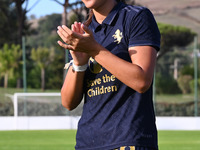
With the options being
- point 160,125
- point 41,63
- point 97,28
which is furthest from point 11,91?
point 97,28

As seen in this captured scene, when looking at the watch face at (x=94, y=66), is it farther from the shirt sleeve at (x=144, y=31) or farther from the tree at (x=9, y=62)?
the tree at (x=9, y=62)

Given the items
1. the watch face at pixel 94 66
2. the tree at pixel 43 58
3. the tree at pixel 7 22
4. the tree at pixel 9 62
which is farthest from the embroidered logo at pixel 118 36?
the tree at pixel 7 22

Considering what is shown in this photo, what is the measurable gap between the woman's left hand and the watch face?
0.27 meters

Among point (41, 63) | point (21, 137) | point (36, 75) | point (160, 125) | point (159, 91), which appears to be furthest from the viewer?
point (41, 63)

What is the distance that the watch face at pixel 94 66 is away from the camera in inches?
112

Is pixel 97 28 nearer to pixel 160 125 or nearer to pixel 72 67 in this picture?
pixel 72 67

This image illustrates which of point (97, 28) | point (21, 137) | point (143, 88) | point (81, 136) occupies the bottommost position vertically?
point (21, 137)

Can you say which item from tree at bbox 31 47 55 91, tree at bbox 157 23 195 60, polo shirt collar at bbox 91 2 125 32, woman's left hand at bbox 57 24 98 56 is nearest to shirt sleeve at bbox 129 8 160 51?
polo shirt collar at bbox 91 2 125 32

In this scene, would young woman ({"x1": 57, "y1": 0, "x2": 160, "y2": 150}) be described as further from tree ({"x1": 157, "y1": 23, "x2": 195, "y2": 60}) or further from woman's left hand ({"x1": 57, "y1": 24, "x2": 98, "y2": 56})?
tree ({"x1": 157, "y1": 23, "x2": 195, "y2": 60})

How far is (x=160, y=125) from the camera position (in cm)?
1733

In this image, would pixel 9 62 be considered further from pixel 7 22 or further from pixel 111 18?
pixel 111 18

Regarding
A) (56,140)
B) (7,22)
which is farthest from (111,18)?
(7,22)

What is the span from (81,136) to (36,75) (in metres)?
24.9

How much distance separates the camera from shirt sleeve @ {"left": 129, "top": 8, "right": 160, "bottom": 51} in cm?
271
